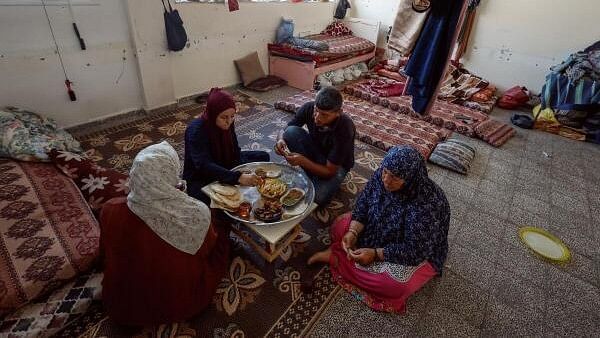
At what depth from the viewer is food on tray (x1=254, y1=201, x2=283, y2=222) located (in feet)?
4.74

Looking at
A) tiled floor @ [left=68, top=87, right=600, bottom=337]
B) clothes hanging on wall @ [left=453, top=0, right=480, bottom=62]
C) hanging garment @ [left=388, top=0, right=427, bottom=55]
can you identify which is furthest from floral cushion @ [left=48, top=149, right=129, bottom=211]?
clothes hanging on wall @ [left=453, top=0, right=480, bottom=62]

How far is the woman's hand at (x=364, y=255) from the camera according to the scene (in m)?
1.58

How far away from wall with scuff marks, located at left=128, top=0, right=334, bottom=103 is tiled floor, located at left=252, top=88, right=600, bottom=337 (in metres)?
3.16

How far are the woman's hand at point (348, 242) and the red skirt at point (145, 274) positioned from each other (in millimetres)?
729

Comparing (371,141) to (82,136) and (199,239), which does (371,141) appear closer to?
(199,239)

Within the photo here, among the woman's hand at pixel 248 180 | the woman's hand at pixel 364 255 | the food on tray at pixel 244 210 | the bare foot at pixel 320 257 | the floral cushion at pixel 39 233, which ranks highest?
the woman's hand at pixel 248 180

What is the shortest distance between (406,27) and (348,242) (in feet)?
4.45

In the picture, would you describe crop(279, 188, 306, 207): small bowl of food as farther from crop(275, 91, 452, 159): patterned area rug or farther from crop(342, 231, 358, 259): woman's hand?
crop(275, 91, 452, 159): patterned area rug

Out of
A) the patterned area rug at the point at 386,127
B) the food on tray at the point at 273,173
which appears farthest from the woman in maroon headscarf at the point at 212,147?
the patterned area rug at the point at 386,127

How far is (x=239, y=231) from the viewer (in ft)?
5.60

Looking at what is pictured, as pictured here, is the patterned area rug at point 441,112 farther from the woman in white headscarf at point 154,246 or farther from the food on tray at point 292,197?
the woman in white headscarf at point 154,246

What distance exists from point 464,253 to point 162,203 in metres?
1.92

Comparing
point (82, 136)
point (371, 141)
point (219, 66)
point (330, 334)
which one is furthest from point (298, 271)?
point (219, 66)

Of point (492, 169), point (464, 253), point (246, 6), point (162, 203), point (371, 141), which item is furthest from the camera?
point (246, 6)
